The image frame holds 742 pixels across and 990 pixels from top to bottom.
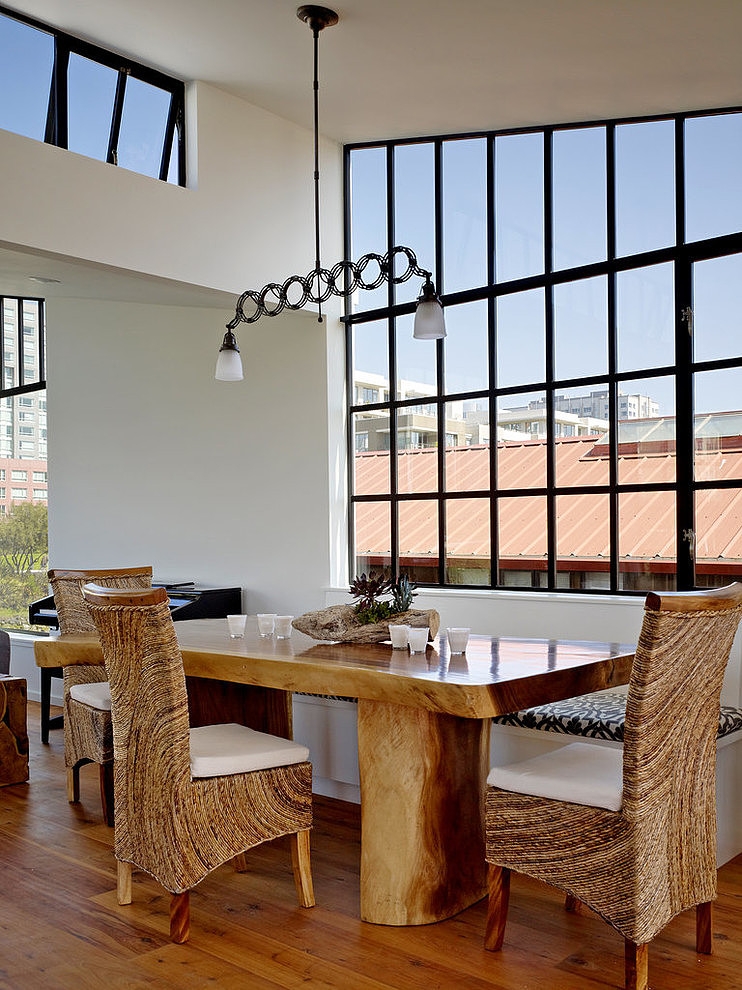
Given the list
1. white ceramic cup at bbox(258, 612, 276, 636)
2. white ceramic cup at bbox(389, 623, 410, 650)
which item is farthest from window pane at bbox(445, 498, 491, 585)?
white ceramic cup at bbox(389, 623, 410, 650)

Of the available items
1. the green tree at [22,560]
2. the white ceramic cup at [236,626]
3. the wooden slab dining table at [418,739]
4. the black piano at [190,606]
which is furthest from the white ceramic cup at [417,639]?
the green tree at [22,560]

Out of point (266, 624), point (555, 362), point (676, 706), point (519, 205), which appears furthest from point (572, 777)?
point (519, 205)

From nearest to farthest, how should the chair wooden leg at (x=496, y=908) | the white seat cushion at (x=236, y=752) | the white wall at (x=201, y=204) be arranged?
the chair wooden leg at (x=496, y=908)
the white seat cushion at (x=236, y=752)
the white wall at (x=201, y=204)

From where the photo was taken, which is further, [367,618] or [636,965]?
[367,618]

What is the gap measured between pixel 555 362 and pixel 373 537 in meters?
1.39

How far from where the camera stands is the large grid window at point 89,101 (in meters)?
3.91

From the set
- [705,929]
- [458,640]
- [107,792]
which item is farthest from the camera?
[107,792]

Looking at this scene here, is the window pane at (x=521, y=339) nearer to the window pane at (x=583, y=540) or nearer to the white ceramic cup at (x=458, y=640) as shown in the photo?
the window pane at (x=583, y=540)

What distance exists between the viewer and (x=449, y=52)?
367 cm

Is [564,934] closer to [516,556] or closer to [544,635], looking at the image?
[544,635]

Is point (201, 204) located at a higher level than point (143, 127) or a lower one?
lower

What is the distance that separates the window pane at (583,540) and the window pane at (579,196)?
1097 mm

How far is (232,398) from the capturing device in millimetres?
5594

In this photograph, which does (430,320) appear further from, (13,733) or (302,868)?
(13,733)
